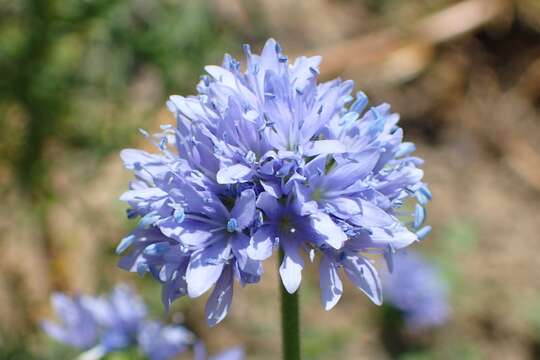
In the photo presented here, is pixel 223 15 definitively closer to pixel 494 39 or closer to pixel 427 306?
pixel 494 39

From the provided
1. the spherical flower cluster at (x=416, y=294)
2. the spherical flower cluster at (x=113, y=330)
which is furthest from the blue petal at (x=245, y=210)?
the spherical flower cluster at (x=416, y=294)

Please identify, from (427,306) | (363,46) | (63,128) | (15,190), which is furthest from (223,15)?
(427,306)

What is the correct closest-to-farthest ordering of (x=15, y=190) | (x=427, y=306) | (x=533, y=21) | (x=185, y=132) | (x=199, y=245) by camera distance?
1. (x=199, y=245)
2. (x=185, y=132)
3. (x=15, y=190)
4. (x=427, y=306)
5. (x=533, y=21)

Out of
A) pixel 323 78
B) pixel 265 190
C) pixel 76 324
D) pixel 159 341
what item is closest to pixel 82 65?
pixel 323 78

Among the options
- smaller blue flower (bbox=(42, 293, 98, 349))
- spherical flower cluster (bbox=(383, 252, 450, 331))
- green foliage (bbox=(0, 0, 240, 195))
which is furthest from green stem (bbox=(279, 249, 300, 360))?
spherical flower cluster (bbox=(383, 252, 450, 331))

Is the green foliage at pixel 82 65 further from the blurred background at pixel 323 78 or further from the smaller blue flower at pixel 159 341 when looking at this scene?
the smaller blue flower at pixel 159 341

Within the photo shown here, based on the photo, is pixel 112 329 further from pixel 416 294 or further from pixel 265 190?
pixel 416 294
